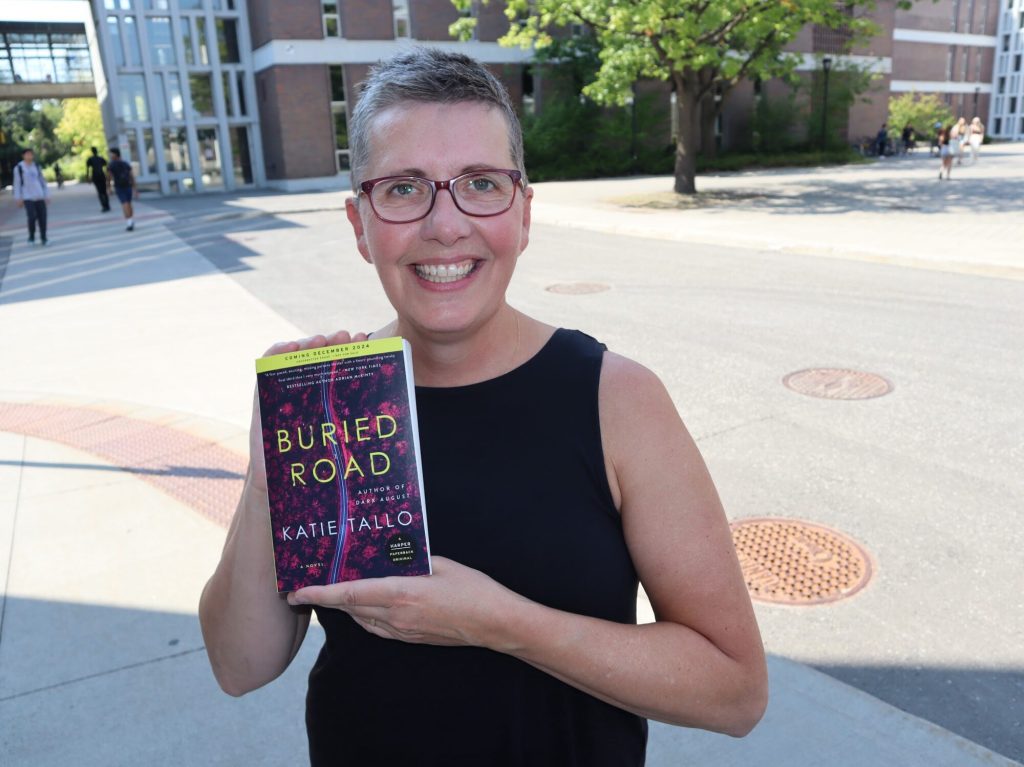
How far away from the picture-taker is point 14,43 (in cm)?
5603

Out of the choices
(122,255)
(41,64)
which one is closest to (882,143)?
(122,255)

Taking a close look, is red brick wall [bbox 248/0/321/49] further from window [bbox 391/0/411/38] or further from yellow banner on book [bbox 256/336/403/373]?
yellow banner on book [bbox 256/336/403/373]

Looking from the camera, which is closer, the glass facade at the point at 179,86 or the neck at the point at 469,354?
the neck at the point at 469,354

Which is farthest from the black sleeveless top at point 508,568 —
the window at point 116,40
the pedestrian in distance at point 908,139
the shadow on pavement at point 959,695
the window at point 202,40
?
the pedestrian in distance at point 908,139

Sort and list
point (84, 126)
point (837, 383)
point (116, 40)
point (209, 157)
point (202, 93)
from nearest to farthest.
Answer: point (837, 383), point (116, 40), point (202, 93), point (209, 157), point (84, 126)

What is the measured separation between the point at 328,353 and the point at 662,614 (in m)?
0.76

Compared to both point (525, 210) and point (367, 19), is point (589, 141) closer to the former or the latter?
point (367, 19)

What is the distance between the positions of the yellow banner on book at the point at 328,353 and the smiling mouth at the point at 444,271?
279mm

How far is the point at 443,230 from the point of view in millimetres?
1477

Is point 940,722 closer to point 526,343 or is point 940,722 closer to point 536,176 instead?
point 526,343

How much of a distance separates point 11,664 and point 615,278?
9.57 meters

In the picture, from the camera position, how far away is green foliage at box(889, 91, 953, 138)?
167 feet

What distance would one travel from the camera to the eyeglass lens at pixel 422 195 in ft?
4.85

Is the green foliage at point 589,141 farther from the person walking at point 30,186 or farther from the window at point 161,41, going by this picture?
the person walking at point 30,186
